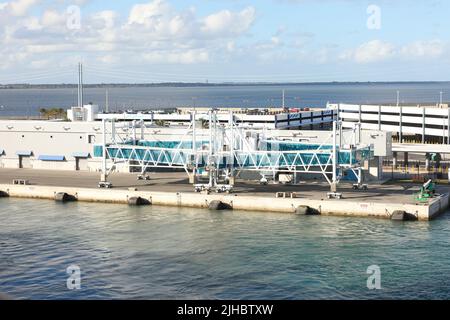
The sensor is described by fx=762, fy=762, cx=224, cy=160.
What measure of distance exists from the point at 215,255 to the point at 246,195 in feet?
60.8

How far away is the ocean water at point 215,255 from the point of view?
40.9 m

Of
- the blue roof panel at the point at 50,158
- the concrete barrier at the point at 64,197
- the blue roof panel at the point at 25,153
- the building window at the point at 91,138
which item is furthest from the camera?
the blue roof panel at the point at 25,153

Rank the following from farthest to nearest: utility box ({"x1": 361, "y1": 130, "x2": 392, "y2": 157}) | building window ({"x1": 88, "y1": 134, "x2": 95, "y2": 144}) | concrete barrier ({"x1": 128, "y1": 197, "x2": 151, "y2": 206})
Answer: building window ({"x1": 88, "y1": 134, "x2": 95, "y2": 144}), utility box ({"x1": 361, "y1": 130, "x2": 392, "y2": 157}), concrete barrier ({"x1": 128, "y1": 197, "x2": 151, "y2": 206})

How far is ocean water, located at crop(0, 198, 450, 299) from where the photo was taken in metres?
40.9

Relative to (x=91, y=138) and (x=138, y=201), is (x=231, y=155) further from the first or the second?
(x=91, y=138)

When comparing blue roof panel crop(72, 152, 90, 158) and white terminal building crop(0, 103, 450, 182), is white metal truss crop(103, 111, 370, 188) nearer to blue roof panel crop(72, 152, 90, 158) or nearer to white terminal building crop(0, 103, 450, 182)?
white terminal building crop(0, 103, 450, 182)

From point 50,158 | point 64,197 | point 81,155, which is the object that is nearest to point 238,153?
point 64,197

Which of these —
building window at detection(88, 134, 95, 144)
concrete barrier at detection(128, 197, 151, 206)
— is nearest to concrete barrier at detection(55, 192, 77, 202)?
concrete barrier at detection(128, 197, 151, 206)

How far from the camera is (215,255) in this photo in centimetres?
4869

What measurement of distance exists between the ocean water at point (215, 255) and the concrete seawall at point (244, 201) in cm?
126

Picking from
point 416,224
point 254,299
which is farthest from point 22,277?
point 416,224

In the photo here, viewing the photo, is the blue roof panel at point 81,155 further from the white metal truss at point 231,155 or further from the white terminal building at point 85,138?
the white metal truss at point 231,155

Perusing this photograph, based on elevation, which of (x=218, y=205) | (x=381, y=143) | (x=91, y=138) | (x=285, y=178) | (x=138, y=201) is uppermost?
(x=91, y=138)

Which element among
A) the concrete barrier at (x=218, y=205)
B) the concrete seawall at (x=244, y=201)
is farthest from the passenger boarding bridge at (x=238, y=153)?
the concrete barrier at (x=218, y=205)
